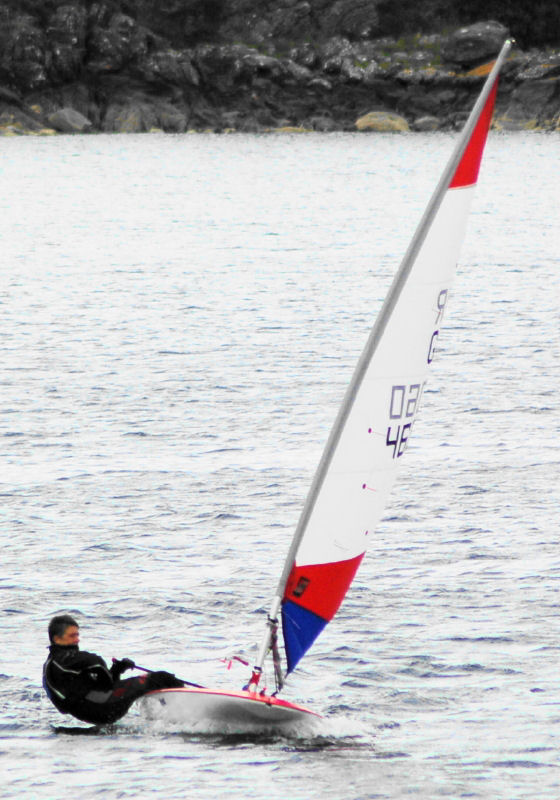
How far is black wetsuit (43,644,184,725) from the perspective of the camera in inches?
→ 551

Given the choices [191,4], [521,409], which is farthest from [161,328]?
[191,4]

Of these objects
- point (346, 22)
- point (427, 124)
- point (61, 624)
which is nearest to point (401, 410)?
point (61, 624)

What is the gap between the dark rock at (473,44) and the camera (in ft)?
591

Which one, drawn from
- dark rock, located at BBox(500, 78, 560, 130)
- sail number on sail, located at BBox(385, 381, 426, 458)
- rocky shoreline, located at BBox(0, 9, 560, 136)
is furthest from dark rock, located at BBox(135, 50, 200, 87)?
sail number on sail, located at BBox(385, 381, 426, 458)

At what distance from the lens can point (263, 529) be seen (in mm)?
22516

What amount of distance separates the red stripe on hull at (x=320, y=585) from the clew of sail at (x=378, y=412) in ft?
0.03

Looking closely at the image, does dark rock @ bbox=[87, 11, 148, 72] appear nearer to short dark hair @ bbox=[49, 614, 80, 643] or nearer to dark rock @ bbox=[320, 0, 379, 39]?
dark rock @ bbox=[320, 0, 379, 39]

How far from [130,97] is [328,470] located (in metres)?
186

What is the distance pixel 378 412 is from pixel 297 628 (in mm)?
2464

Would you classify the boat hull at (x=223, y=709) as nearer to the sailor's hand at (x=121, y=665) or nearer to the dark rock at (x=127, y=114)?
the sailor's hand at (x=121, y=665)

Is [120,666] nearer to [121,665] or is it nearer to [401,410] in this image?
[121,665]

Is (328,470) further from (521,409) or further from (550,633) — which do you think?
(521,409)

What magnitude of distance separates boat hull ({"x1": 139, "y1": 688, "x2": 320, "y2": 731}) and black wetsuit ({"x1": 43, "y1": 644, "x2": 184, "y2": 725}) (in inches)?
7.5

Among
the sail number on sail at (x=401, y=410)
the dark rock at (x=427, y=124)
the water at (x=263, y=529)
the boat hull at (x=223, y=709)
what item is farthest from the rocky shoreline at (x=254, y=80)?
the boat hull at (x=223, y=709)
